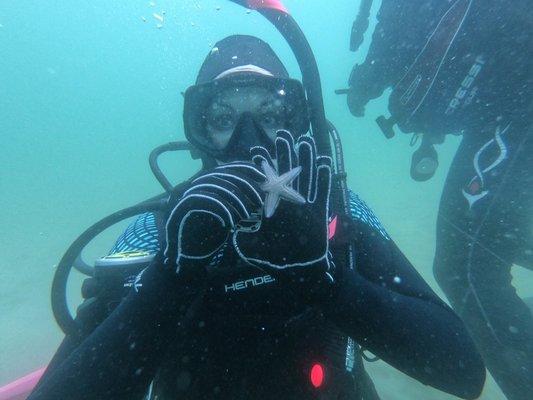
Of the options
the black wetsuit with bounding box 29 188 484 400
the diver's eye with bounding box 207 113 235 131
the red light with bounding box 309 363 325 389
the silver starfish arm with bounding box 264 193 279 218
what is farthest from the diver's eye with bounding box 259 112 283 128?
the red light with bounding box 309 363 325 389

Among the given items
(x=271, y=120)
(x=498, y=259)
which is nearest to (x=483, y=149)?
(x=498, y=259)

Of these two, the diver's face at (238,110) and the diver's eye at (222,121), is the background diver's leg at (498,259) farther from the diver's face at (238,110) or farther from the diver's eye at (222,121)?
the diver's eye at (222,121)

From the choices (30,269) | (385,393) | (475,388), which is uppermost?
(475,388)

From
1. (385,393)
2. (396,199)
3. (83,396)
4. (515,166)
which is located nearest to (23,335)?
(385,393)

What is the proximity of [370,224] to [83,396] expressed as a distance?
199cm

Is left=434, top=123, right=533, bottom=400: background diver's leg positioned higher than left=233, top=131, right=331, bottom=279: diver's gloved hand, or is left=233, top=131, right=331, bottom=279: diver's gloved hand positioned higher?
left=233, top=131, right=331, bottom=279: diver's gloved hand

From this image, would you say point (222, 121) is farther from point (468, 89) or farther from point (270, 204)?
point (468, 89)

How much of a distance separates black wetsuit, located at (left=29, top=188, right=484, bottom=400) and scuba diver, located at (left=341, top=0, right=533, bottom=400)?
1092 mm

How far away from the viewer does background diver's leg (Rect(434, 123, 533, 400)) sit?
9.08ft

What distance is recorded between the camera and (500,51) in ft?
9.86

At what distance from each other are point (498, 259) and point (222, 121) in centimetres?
256

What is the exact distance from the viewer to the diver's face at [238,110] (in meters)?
2.70

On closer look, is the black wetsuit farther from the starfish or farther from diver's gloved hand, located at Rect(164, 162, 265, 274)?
the starfish

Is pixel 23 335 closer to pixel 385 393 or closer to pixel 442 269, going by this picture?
pixel 385 393
